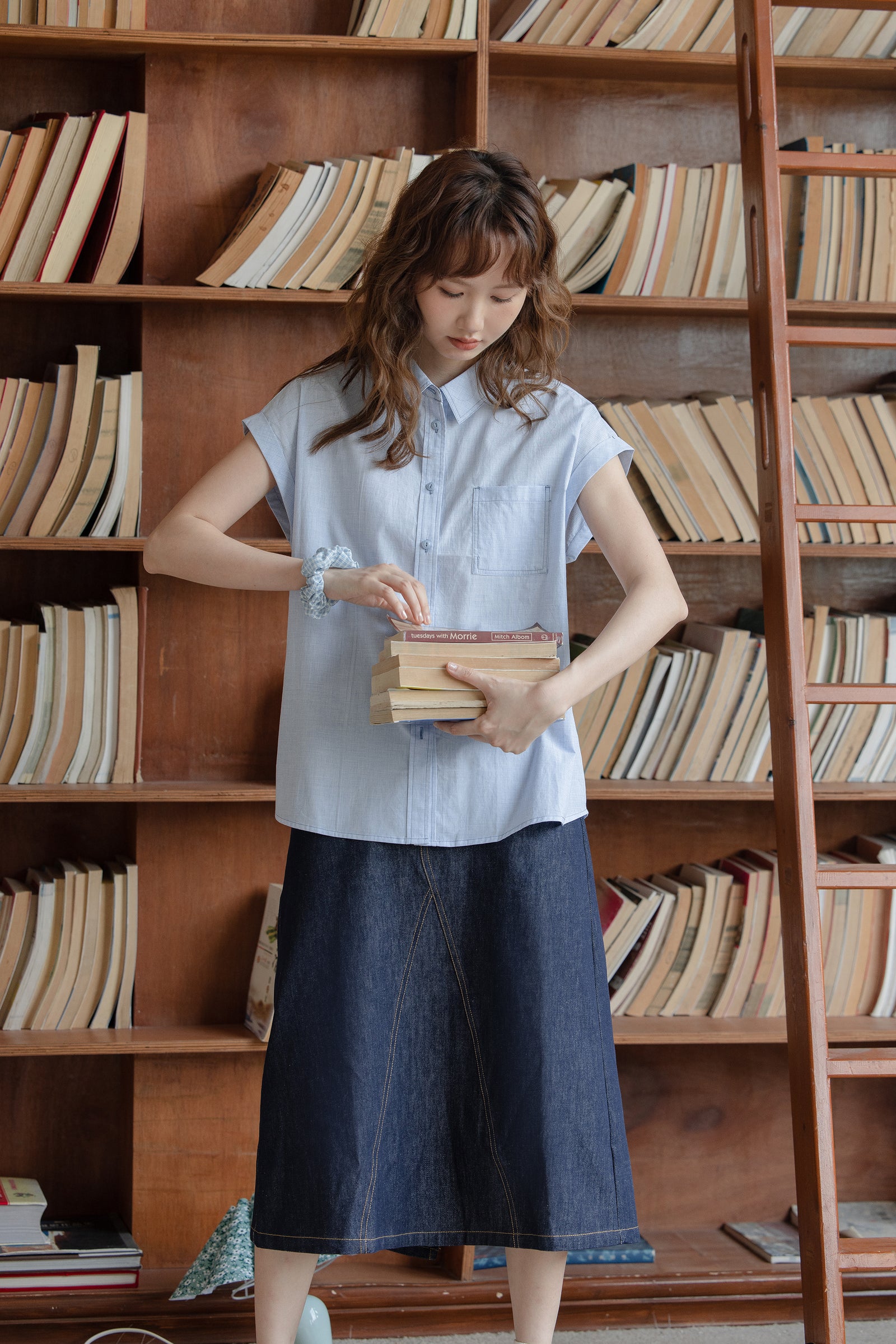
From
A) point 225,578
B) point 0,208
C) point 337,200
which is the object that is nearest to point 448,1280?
point 225,578

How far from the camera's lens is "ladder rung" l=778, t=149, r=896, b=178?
1.73 metres

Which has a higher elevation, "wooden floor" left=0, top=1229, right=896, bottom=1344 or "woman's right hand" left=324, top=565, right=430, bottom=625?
"woman's right hand" left=324, top=565, right=430, bottom=625

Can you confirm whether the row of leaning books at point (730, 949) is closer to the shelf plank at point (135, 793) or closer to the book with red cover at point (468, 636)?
the shelf plank at point (135, 793)

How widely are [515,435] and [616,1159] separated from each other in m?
0.88

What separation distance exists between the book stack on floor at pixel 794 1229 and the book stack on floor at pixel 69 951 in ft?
4.04

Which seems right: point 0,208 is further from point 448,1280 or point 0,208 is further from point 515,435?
point 448,1280

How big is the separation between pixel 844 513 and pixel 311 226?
1.05 metres

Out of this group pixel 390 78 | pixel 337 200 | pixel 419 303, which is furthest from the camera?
pixel 390 78

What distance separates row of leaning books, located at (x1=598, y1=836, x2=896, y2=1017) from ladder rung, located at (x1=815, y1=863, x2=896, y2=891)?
24.8 inches

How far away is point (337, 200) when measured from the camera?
7.02ft

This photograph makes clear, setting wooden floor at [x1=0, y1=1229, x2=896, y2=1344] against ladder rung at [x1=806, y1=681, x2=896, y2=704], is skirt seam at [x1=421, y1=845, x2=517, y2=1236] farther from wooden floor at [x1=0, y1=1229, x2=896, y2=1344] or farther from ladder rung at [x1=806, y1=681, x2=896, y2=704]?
wooden floor at [x1=0, y1=1229, x2=896, y2=1344]

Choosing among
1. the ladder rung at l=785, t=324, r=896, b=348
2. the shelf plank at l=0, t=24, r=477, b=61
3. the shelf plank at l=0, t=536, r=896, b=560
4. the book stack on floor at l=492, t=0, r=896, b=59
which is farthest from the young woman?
the book stack on floor at l=492, t=0, r=896, b=59

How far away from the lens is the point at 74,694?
218 centimetres

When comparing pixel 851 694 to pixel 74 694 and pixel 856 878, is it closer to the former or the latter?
pixel 856 878
